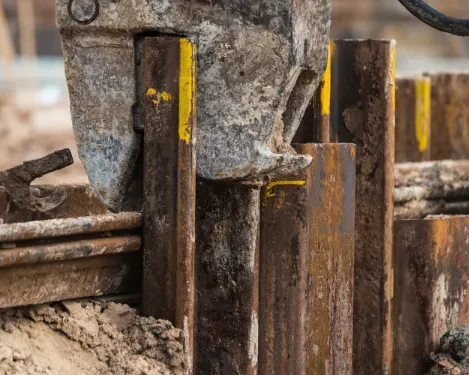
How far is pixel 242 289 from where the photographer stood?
314 centimetres

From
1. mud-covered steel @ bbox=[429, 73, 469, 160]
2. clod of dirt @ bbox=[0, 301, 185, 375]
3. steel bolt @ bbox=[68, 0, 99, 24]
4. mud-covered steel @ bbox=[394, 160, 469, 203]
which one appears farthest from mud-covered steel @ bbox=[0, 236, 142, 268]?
mud-covered steel @ bbox=[429, 73, 469, 160]

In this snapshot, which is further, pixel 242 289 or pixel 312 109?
pixel 312 109

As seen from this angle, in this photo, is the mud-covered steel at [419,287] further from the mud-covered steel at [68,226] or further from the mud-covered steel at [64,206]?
the mud-covered steel at [68,226]

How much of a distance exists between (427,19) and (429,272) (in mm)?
920

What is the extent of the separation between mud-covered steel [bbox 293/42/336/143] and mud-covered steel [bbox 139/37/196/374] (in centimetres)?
66

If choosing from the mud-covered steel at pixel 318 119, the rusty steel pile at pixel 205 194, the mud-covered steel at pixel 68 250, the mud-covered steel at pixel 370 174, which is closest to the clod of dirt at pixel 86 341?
the rusty steel pile at pixel 205 194

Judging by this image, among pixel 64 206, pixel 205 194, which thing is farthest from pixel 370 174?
pixel 64 206

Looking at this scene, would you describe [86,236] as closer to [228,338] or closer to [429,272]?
[228,338]

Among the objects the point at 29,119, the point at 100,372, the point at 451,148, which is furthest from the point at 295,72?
the point at 29,119

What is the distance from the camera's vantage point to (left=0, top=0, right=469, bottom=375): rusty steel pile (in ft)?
9.55

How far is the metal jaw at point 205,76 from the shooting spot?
3043 millimetres

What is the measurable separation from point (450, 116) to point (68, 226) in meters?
3.75

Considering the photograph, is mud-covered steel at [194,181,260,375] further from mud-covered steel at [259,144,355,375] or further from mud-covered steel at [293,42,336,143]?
mud-covered steel at [293,42,336,143]

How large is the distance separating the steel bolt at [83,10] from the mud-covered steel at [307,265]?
26.7 inches
